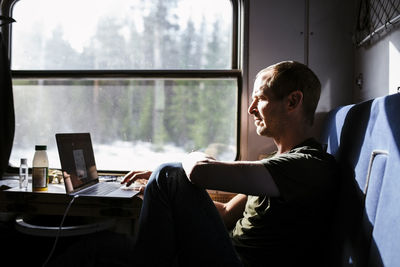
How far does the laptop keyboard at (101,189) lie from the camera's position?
148cm

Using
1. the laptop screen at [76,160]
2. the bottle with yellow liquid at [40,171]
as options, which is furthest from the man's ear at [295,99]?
the bottle with yellow liquid at [40,171]

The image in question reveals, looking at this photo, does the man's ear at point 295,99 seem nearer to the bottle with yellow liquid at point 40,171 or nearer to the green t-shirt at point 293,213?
the green t-shirt at point 293,213

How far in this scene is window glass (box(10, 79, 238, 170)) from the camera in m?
2.01

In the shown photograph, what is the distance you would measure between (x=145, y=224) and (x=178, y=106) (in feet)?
3.56

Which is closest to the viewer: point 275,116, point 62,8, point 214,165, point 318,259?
point 214,165

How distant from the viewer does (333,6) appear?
74.3 inches

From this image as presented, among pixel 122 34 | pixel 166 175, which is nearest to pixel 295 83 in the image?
pixel 166 175

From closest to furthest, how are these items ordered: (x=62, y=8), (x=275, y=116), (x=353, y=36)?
(x=275, y=116) < (x=353, y=36) < (x=62, y=8)

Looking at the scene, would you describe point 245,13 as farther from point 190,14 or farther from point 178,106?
point 178,106

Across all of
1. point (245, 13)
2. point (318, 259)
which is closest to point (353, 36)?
point (245, 13)

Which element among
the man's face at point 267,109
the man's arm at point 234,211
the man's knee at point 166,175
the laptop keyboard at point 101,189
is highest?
the man's face at point 267,109

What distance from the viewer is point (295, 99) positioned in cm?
122

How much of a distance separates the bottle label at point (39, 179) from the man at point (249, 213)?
0.73m

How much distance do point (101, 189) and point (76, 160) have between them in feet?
0.61
